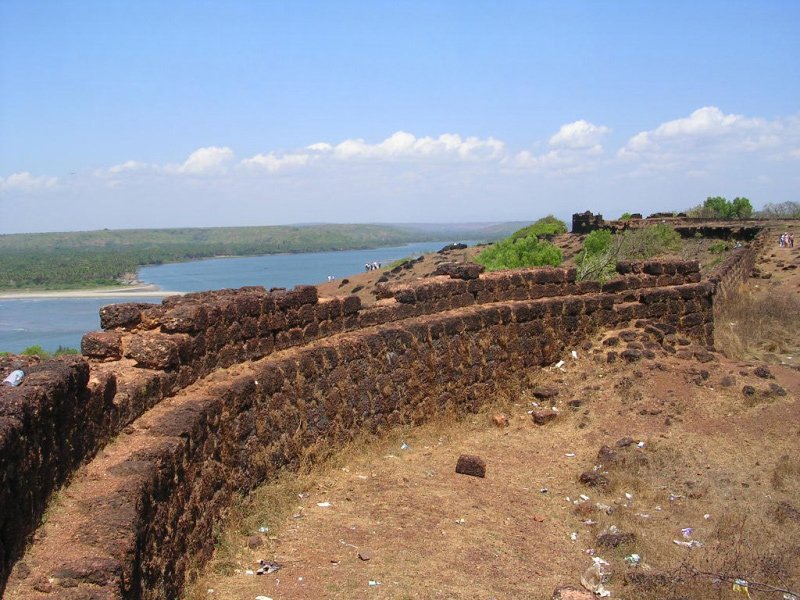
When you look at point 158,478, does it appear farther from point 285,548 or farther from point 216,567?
point 285,548

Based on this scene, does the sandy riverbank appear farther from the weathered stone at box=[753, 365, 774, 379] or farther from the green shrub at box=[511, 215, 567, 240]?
the weathered stone at box=[753, 365, 774, 379]

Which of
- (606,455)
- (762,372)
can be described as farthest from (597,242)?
(606,455)

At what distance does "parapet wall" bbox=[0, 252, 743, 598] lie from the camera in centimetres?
408

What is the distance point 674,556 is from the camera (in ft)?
20.3

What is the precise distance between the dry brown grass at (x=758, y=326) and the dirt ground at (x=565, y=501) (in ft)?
10.4

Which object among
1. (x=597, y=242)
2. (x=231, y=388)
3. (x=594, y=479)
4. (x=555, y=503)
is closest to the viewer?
(x=231, y=388)

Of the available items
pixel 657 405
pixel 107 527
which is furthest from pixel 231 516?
pixel 657 405

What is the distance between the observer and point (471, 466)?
8.07 m

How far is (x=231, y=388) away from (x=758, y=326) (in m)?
12.8

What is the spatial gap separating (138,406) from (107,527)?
5.41ft

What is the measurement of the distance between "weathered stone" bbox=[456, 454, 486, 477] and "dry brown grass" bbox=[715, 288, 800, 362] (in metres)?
6.67

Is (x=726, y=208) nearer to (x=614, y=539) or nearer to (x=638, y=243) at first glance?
(x=638, y=243)

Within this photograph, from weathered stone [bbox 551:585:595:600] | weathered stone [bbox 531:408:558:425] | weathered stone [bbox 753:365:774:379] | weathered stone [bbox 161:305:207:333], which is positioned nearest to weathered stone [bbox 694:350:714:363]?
weathered stone [bbox 753:365:774:379]

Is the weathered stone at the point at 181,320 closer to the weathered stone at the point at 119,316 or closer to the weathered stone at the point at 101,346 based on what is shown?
the weathered stone at the point at 119,316
